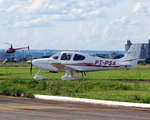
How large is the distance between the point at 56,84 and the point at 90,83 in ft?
7.41

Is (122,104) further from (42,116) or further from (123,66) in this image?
(123,66)

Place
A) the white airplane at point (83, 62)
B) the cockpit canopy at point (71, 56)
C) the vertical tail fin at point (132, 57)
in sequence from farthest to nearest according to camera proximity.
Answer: the vertical tail fin at point (132, 57) → the cockpit canopy at point (71, 56) → the white airplane at point (83, 62)

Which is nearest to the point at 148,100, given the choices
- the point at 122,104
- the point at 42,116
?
the point at 122,104

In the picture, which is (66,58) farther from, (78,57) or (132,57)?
(132,57)

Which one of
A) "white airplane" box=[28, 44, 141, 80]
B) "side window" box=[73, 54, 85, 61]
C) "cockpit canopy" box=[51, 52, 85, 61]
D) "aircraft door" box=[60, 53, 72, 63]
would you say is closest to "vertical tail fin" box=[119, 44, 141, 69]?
"white airplane" box=[28, 44, 141, 80]

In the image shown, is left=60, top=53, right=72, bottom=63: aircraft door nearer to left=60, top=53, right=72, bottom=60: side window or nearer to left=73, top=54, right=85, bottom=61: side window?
left=60, top=53, right=72, bottom=60: side window

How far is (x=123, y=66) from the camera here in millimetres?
26797

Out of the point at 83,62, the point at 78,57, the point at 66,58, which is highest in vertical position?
the point at 78,57

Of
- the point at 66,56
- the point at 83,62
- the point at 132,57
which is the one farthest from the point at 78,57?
the point at 132,57

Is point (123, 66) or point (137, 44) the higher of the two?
point (137, 44)

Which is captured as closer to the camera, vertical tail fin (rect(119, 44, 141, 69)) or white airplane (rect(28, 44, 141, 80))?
white airplane (rect(28, 44, 141, 80))

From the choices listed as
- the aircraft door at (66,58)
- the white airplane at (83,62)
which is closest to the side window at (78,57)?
the white airplane at (83,62)

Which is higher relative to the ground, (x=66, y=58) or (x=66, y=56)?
(x=66, y=56)

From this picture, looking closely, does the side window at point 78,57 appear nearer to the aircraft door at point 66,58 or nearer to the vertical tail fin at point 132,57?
the aircraft door at point 66,58
